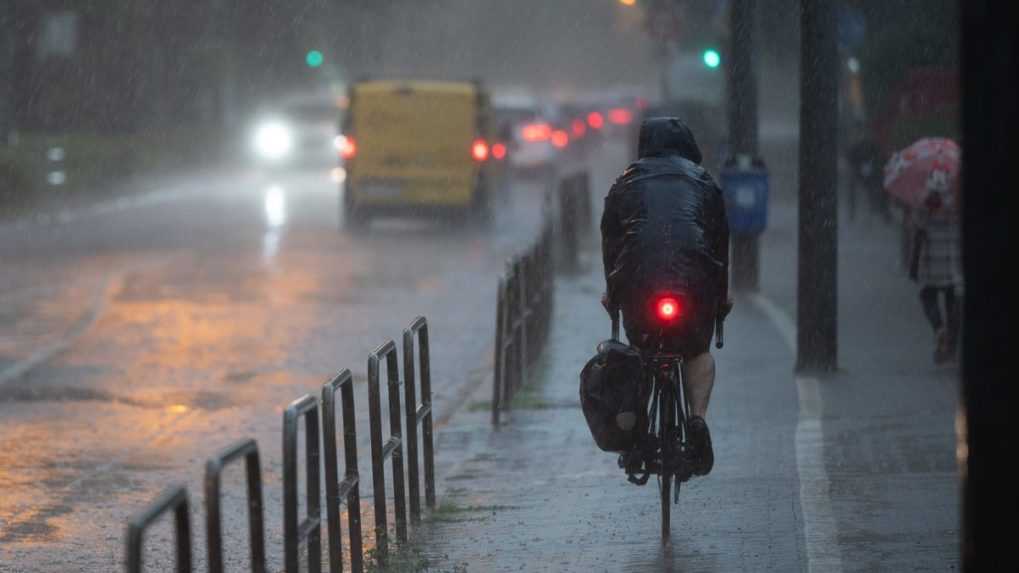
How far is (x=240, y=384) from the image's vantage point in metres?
13.5

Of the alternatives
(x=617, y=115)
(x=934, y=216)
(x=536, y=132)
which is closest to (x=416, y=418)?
(x=934, y=216)

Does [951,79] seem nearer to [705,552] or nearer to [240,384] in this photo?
[240,384]

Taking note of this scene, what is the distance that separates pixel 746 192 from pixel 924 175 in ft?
14.6

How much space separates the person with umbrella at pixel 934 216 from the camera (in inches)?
492

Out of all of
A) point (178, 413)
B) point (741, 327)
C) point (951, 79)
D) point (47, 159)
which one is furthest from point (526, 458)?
point (47, 159)

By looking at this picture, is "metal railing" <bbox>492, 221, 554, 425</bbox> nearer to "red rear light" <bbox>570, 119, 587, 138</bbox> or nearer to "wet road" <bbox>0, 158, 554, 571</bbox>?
"wet road" <bbox>0, 158, 554, 571</bbox>

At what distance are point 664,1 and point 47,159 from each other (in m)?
11.5

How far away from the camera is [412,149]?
1107 inches

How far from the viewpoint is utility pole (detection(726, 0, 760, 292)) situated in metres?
17.5

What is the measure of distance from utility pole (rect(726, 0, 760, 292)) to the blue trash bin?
40 cm

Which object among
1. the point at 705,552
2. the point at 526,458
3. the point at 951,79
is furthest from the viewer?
the point at 951,79

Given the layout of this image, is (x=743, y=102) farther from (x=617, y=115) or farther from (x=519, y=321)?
(x=617, y=115)

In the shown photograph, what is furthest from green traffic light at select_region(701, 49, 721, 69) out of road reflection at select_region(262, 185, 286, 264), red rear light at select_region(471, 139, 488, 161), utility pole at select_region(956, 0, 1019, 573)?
utility pole at select_region(956, 0, 1019, 573)

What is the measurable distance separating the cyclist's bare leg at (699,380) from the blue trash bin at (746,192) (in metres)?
9.28
